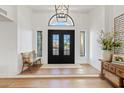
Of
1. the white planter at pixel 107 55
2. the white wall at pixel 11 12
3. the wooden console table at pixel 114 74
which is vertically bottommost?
the wooden console table at pixel 114 74

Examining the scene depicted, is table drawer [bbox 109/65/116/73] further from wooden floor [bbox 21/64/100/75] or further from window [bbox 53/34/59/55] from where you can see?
window [bbox 53/34/59/55]

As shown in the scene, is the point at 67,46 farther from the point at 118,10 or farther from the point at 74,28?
the point at 118,10

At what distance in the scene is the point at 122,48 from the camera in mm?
6367

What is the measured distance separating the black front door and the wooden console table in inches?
190

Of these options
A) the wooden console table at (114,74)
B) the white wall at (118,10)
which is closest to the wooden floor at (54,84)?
the wooden console table at (114,74)

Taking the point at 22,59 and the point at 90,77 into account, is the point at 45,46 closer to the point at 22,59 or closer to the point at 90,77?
the point at 22,59

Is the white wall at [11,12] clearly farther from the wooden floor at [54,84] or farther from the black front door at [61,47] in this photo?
the black front door at [61,47]

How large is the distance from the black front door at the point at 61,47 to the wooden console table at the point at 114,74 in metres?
4.82

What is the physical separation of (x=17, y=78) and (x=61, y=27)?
5.29 metres

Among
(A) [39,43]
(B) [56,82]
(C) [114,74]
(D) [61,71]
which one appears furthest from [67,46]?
(C) [114,74]

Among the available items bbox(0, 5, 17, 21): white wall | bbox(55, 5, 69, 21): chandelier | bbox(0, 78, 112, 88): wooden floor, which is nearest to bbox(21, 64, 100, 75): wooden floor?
bbox(0, 78, 112, 88): wooden floor

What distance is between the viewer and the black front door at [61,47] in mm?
11375

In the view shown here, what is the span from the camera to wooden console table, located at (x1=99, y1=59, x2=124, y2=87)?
480cm
